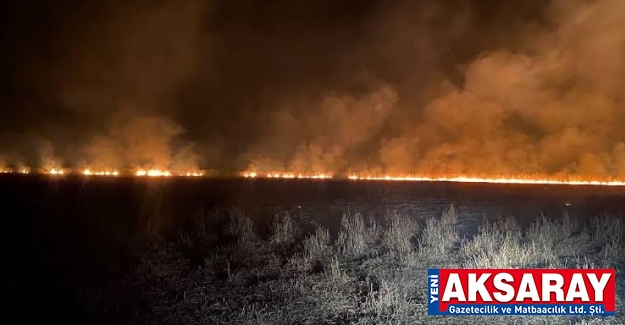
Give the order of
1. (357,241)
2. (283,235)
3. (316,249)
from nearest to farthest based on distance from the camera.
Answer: (316,249) < (357,241) < (283,235)

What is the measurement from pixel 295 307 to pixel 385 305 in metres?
2.16

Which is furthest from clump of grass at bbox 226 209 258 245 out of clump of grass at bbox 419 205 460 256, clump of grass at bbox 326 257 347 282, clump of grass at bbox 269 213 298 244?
clump of grass at bbox 419 205 460 256

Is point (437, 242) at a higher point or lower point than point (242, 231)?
lower

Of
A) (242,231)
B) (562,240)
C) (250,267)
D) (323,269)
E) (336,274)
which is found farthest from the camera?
(242,231)

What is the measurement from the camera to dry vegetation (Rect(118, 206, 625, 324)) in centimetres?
997

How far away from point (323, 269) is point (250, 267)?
2.45 metres

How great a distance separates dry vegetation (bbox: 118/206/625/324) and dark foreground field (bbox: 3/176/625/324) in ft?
0.15

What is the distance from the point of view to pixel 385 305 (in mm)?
10328

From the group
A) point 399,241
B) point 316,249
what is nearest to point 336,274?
point 316,249

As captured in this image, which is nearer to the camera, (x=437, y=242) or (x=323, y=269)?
(x=323, y=269)

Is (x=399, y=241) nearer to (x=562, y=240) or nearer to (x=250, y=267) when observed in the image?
(x=250, y=267)

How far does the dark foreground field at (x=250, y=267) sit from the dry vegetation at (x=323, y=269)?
5 cm

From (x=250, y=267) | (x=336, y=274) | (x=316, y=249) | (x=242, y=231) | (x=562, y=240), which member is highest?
(x=242, y=231)

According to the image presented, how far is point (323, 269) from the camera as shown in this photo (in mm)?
13891
